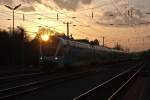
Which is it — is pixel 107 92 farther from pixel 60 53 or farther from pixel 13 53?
pixel 13 53

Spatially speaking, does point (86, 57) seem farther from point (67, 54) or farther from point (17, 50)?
point (17, 50)

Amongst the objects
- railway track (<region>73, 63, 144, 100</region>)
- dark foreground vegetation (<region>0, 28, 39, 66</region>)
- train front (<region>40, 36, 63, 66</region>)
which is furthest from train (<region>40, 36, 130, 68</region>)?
dark foreground vegetation (<region>0, 28, 39, 66</region>)

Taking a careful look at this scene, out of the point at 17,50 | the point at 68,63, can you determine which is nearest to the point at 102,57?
the point at 17,50

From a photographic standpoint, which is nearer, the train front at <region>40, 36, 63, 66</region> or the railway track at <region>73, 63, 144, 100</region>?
the railway track at <region>73, 63, 144, 100</region>

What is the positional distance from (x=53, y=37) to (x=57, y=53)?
6.56ft

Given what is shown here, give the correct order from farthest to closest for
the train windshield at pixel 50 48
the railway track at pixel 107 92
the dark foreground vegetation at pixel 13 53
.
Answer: the dark foreground vegetation at pixel 13 53 < the train windshield at pixel 50 48 < the railway track at pixel 107 92

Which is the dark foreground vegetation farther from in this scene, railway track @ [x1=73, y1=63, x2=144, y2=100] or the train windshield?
railway track @ [x1=73, y1=63, x2=144, y2=100]

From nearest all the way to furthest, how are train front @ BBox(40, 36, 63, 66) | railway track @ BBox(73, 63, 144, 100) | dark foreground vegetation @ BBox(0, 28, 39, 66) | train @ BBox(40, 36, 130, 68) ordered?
railway track @ BBox(73, 63, 144, 100) → train front @ BBox(40, 36, 63, 66) → train @ BBox(40, 36, 130, 68) → dark foreground vegetation @ BBox(0, 28, 39, 66)

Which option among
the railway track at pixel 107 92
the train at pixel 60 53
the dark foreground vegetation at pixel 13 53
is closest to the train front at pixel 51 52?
the train at pixel 60 53

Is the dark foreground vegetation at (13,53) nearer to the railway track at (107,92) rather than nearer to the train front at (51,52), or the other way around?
the train front at (51,52)

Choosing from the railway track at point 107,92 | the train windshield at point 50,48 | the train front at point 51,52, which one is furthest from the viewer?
the train windshield at point 50,48

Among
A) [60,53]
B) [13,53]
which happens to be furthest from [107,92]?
[13,53]

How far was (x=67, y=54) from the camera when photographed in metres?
42.7

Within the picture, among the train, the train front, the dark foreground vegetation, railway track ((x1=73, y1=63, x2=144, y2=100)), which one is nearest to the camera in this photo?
railway track ((x1=73, y1=63, x2=144, y2=100))
